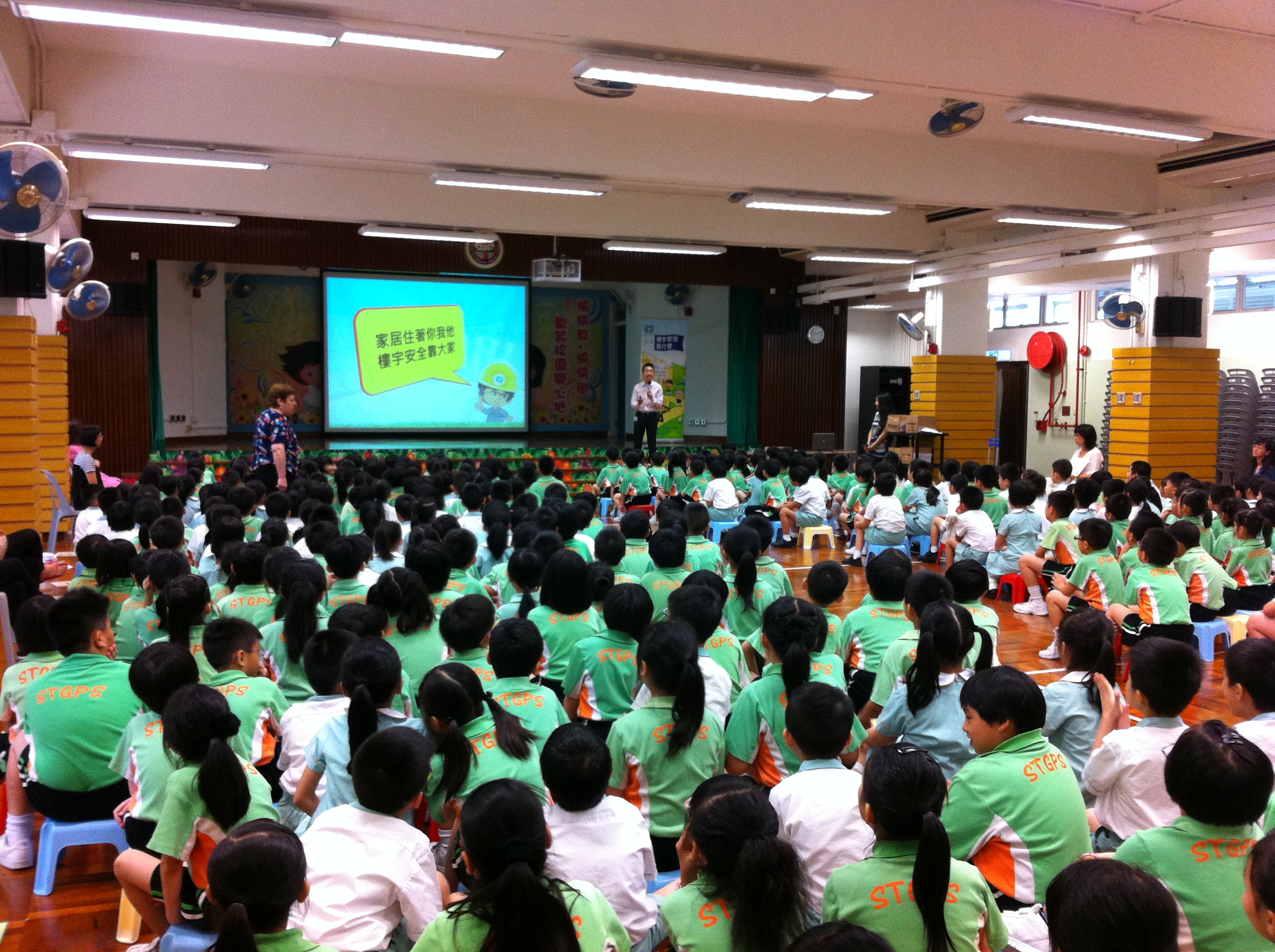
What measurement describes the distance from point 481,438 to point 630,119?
276 inches

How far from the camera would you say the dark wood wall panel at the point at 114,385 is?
38.9 ft

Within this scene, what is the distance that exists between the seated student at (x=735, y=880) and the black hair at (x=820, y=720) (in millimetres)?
490

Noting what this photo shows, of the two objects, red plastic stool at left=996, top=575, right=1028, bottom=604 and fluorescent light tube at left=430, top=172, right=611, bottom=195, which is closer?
red plastic stool at left=996, top=575, right=1028, bottom=604

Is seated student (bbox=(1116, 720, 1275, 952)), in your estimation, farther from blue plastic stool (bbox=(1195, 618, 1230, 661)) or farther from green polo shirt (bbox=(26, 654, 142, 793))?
blue plastic stool (bbox=(1195, 618, 1230, 661))

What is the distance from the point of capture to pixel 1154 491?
741cm

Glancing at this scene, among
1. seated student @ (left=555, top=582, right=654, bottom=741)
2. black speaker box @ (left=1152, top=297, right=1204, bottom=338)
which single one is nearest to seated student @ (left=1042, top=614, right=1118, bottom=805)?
seated student @ (left=555, top=582, right=654, bottom=741)

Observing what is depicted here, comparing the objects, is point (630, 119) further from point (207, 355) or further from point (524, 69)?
point (207, 355)

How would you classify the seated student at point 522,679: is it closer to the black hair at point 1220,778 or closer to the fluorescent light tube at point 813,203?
the black hair at point 1220,778

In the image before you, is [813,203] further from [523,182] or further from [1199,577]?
[1199,577]

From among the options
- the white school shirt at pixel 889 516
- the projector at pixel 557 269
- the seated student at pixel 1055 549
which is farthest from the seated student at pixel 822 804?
the projector at pixel 557 269

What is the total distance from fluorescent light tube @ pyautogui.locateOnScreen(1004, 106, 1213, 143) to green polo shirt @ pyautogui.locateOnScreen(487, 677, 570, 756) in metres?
5.07

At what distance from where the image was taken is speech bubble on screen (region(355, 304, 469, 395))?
13.8 metres

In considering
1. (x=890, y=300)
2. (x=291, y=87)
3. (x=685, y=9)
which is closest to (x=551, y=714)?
(x=685, y=9)

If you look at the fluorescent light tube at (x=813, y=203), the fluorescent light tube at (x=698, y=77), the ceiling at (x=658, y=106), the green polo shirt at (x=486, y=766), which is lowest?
the green polo shirt at (x=486, y=766)
